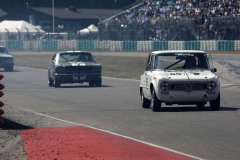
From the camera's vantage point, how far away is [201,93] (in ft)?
47.3

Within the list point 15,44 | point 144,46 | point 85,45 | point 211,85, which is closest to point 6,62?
point 144,46

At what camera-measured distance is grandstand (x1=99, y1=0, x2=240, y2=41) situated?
43.7 m

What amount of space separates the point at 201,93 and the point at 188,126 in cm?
264

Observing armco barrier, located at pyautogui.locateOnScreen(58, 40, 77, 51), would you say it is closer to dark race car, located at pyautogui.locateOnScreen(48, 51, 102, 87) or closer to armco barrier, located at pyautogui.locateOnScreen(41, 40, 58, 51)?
armco barrier, located at pyautogui.locateOnScreen(41, 40, 58, 51)

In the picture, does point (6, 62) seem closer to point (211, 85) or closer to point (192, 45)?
point (192, 45)

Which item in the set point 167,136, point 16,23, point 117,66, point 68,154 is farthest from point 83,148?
point 16,23

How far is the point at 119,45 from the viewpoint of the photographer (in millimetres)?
53156

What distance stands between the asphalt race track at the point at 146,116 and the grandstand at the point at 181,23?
67.1 ft

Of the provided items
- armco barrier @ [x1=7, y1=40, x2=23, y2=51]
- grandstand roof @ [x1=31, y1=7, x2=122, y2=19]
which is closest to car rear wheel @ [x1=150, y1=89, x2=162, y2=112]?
armco barrier @ [x1=7, y1=40, x2=23, y2=51]

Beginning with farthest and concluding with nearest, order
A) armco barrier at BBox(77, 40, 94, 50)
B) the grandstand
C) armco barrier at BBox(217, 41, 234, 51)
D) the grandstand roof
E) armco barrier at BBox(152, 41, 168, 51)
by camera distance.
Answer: the grandstand roof < armco barrier at BBox(77, 40, 94, 50) < armco barrier at BBox(152, 41, 168, 51) < the grandstand < armco barrier at BBox(217, 41, 234, 51)

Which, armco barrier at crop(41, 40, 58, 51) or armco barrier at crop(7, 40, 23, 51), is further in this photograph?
armco barrier at crop(7, 40, 23, 51)

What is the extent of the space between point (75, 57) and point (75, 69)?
110cm

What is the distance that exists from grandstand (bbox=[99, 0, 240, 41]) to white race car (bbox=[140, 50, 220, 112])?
91.1ft

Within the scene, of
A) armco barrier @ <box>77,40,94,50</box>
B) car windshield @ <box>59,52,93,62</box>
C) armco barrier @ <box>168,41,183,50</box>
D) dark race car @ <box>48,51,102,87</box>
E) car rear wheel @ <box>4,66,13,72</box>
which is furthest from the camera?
armco barrier @ <box>77,40,94,50</box>
